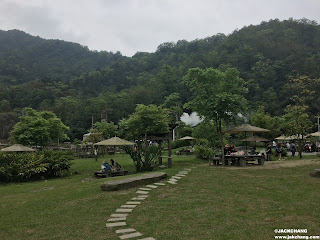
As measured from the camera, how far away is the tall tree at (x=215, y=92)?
42.0 feet

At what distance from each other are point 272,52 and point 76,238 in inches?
2692

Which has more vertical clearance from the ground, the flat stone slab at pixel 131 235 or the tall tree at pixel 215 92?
the tall tree at pixel 215 92

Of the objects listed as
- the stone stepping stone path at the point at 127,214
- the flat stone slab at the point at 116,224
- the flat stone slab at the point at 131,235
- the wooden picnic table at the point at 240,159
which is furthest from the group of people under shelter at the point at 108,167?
the flat stone slab at the point at 131,235

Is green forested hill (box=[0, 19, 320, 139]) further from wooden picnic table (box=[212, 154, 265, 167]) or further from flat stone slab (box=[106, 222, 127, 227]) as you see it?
flat stone slab (box=[106, 222, 127, 227])

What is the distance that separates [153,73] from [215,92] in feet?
216

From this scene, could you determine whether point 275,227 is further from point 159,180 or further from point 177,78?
point 177,78

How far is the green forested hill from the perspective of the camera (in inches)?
2000

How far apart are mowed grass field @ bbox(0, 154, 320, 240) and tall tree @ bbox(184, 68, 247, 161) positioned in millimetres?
5602

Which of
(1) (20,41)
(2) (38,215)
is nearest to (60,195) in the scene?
(2) (38,215)

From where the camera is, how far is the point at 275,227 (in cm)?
391

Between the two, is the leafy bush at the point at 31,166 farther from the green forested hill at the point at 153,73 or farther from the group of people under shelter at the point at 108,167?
the green forested hill at the point at 153,73

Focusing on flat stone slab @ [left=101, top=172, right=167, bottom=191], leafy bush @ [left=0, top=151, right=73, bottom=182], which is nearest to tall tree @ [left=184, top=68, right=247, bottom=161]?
flat stone slab @ [left=101, top=172, right=167, bottom=191]

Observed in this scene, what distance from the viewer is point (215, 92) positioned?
1330 centimetres

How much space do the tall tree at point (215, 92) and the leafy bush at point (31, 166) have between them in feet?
24.2
